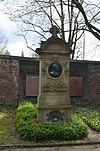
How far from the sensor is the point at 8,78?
10.8 metres

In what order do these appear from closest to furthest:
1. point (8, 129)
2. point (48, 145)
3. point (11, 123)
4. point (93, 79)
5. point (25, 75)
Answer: point (48, 145)
point (8, 129)
point (11, 123)
point (25, 75)
point (93, 79)

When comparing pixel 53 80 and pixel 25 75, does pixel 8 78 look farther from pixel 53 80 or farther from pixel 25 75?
pixel 53 80

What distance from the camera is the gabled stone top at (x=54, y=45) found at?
23.5 ft

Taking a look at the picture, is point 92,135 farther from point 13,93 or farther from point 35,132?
point 13,93

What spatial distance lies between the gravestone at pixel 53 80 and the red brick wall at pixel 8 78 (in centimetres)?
383

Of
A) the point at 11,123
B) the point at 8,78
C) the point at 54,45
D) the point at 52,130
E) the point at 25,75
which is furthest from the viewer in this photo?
the point at 25,75

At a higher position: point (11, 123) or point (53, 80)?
point (53, 80)

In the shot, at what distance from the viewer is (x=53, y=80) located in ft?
24.0

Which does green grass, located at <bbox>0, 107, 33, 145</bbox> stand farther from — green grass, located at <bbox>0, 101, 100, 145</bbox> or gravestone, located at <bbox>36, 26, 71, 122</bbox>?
gravestone, located at <bbox>36, 26, 71, 122</bbox>

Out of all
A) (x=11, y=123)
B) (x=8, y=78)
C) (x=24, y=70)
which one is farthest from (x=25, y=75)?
(x=11, y=123)

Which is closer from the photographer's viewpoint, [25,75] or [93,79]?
[25,75]

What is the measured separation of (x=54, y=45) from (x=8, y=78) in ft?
14.0

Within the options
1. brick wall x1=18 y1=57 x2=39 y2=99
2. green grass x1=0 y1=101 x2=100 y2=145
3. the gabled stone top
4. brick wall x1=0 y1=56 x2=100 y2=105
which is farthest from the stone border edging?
brick wall x1=18 y1=57 x2=39 y2=99

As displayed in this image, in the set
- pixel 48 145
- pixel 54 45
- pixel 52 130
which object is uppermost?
pixel 54 45
